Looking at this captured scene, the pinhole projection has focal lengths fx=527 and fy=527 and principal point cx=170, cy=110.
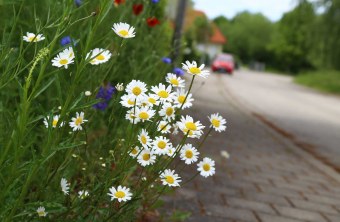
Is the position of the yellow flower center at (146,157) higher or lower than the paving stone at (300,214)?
higher

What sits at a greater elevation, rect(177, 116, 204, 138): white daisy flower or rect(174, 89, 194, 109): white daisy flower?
rect(174, 89, 194, 109): white daisy flower

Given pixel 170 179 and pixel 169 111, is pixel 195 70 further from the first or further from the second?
pixel 170 179

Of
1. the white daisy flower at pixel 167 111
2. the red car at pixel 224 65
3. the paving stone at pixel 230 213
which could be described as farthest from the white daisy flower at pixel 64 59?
the red car at pixel 224 65

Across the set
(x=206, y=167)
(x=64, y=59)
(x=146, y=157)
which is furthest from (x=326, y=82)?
(x=64, y=59)

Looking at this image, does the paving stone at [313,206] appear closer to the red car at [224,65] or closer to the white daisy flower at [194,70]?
the white daisy flower at [194,70]

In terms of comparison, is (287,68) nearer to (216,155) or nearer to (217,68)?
(217,68)

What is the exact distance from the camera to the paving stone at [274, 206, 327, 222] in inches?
152

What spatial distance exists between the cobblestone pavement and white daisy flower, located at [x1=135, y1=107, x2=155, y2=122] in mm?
824

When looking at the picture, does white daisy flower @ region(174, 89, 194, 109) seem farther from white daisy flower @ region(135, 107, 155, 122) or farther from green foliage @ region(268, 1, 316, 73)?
green foliage @ region(268, 1, 316, 73)

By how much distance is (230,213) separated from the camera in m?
3.67

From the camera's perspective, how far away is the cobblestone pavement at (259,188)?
3746mm

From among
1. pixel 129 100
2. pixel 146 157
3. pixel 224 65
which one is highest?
pixel 129 100

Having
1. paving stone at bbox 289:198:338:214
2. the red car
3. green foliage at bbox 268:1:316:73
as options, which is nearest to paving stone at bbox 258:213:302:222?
paving stone at bbox 289:198:338:214

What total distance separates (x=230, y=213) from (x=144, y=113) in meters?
1.93
